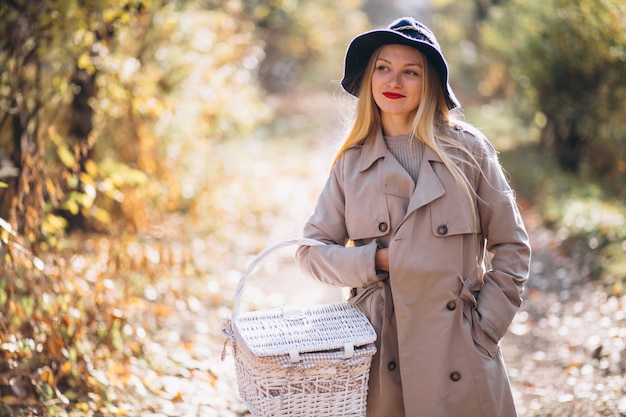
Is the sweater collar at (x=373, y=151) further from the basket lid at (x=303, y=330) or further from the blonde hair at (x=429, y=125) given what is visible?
the basket lid at (x=303, y=330)

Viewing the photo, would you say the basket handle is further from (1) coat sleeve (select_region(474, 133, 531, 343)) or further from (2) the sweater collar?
(1) coat sleeve (select_region(474, 133, 531, 343))

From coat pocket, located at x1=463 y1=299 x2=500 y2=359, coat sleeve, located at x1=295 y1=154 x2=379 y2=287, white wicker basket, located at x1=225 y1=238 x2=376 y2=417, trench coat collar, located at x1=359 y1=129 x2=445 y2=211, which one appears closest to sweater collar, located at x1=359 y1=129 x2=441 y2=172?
trench coat collar, located at x1=359 y1=129 x2=445 y2=211

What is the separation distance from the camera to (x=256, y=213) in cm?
1018

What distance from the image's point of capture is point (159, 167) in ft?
28.5

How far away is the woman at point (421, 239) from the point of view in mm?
2744

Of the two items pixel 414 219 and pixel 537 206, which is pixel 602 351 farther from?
pixel 537 206

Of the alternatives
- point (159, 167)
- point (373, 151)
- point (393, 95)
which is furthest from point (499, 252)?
point (159, 167)

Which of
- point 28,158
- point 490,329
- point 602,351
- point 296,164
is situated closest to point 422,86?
point 490,329

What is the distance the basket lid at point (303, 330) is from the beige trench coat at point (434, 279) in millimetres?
143

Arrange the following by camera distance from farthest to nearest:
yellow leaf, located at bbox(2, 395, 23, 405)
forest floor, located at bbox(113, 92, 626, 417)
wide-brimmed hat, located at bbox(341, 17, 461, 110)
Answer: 1. forest floor, located at bbox(113, 92, 626, 417)
2. yellow leaf, located at bbox(2, 395, 23, 405)
3. wide-brimmed hat, located at bbox(341, 17, 461, 110)

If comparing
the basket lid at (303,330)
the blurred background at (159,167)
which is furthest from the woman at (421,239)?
the blurred background at (159,167)

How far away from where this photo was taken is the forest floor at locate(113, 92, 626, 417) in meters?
4.50

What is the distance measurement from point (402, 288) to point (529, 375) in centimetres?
281

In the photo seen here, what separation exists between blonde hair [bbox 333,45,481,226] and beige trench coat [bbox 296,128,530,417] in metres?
0.04
